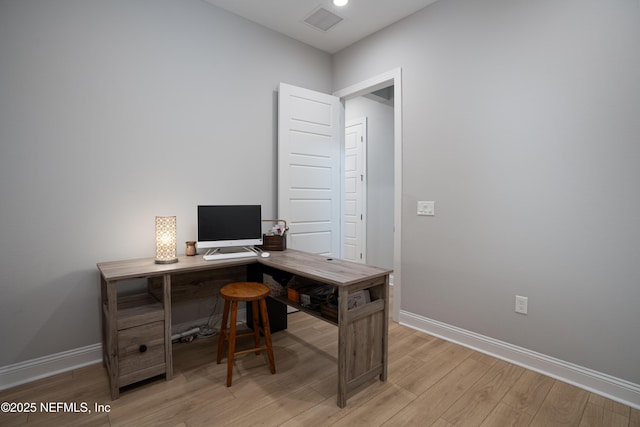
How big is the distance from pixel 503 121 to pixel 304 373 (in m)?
2.34

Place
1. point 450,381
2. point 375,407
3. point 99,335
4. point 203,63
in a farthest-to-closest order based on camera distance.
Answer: point 203,63 < point 99,335 < point 450,381 < point 375,407

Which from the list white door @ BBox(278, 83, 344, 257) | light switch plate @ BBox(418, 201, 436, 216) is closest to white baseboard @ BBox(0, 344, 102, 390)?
white door @ BBox(278, 83, 344, 257)

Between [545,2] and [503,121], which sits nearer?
[545,2]

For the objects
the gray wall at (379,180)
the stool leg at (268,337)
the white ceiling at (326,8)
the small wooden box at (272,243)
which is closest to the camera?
the stool leg at (268,337)

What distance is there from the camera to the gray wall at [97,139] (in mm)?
1987

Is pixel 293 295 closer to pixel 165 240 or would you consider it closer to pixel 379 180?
pixel 165 240

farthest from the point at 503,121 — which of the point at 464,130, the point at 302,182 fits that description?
the point at 302,182

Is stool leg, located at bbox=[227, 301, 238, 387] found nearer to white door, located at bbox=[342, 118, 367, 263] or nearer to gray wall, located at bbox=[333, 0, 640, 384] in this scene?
gray wall, located at bbox=[333, 0, 640, 384]

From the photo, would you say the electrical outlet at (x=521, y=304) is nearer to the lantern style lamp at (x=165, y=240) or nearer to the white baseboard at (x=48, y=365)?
the lantern style lamp at (x=165, y=240)

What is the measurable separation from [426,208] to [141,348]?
2.43 meters

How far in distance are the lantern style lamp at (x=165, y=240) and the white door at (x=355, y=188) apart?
Answer: 2645mm

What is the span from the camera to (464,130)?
2.53m

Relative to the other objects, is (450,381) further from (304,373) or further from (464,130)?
(464,130)

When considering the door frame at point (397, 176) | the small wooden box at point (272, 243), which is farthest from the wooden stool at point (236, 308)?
the door frame at point (397, 176)
